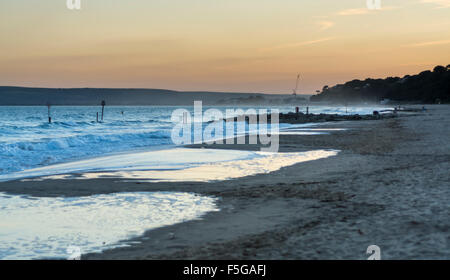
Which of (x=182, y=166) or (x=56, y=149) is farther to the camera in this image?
(x=56, y=149)

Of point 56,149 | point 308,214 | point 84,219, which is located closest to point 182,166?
point 84,219

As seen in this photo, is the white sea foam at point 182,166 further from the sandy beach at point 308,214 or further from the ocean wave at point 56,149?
the ocean wave at point 56,149

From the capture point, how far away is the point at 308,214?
8.02 m

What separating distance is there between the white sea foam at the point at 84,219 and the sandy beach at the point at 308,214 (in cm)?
46

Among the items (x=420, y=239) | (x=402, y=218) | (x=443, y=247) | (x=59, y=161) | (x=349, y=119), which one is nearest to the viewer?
(x=443, y=247)

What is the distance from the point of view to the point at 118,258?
19.2 feet

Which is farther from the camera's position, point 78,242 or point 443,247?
point 78,242

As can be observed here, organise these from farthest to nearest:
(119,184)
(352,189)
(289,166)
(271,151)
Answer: (271,151) → (289,166) → (119,184) → (352,189)

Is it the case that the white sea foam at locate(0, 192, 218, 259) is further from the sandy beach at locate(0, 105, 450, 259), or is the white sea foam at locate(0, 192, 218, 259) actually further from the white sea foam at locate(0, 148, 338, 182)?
the white sea foam at locate(0, 148, 338, 182)

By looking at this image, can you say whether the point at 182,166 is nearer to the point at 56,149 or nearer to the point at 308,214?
the point at 308,214

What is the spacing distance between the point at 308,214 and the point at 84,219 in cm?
408

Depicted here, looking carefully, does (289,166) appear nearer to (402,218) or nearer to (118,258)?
(402,218)

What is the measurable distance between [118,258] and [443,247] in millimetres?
4213

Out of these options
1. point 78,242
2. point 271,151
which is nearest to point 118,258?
point 78,242
